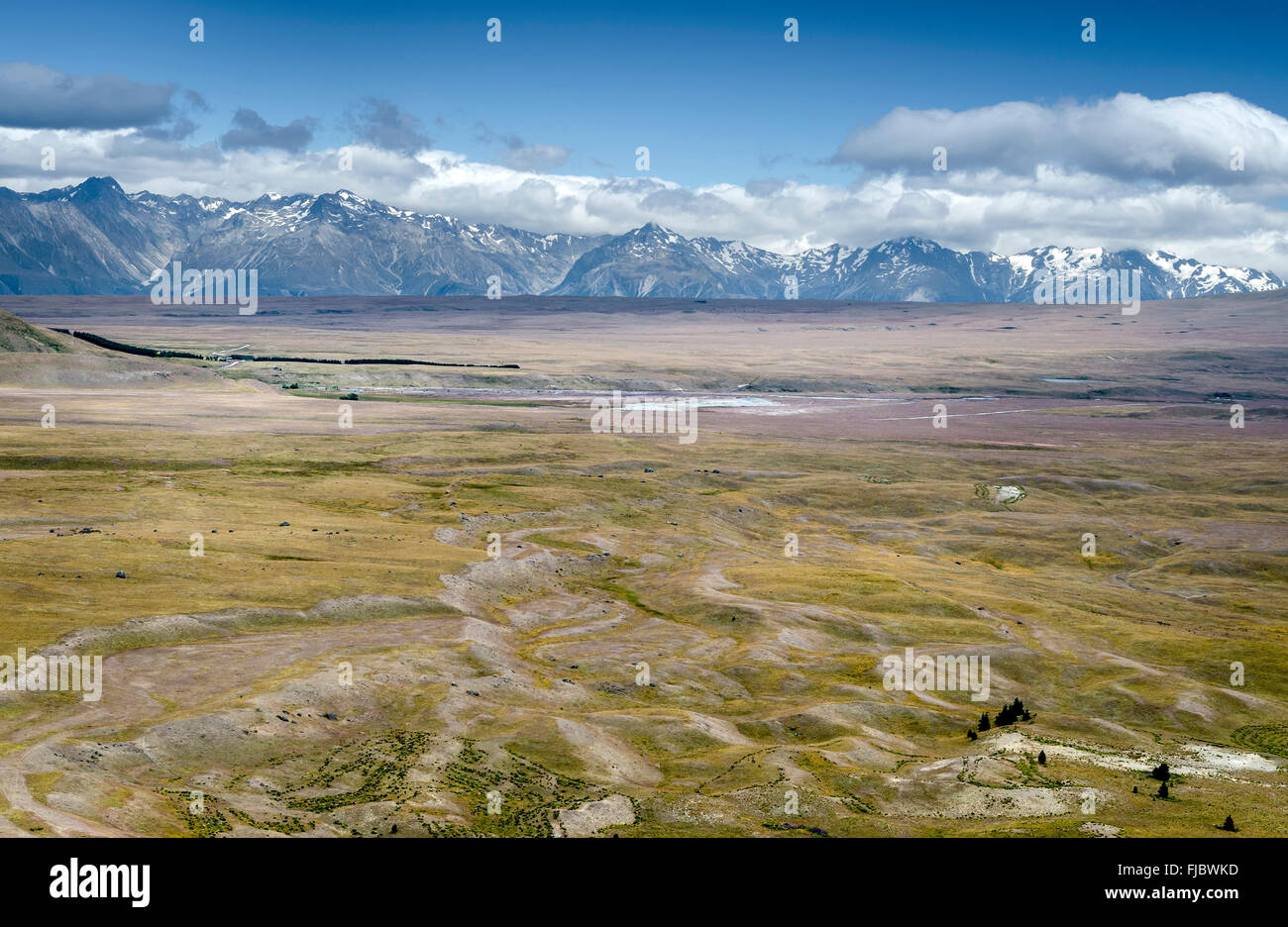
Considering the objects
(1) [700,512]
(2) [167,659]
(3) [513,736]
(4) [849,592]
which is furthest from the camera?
(1) [700,512]

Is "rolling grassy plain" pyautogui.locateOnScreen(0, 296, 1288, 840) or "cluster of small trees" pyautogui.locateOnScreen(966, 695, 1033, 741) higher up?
"rolling grassy plain" pyautogui.locateOnScreen(0, 296, 1288, 840)

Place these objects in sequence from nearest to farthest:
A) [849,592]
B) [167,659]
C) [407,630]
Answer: [167,659]
[407,630]
[849,592]

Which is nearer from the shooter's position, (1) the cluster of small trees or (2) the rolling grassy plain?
(2) the rolling grassy plain

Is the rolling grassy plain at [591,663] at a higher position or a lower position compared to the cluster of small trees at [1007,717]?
higher

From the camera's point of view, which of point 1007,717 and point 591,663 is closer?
point 1007,717

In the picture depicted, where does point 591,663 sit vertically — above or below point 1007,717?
above

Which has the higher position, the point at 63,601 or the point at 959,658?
the point at 63,601

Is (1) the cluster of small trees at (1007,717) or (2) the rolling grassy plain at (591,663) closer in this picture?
(2) the rolling grassy plain at (591,663)
